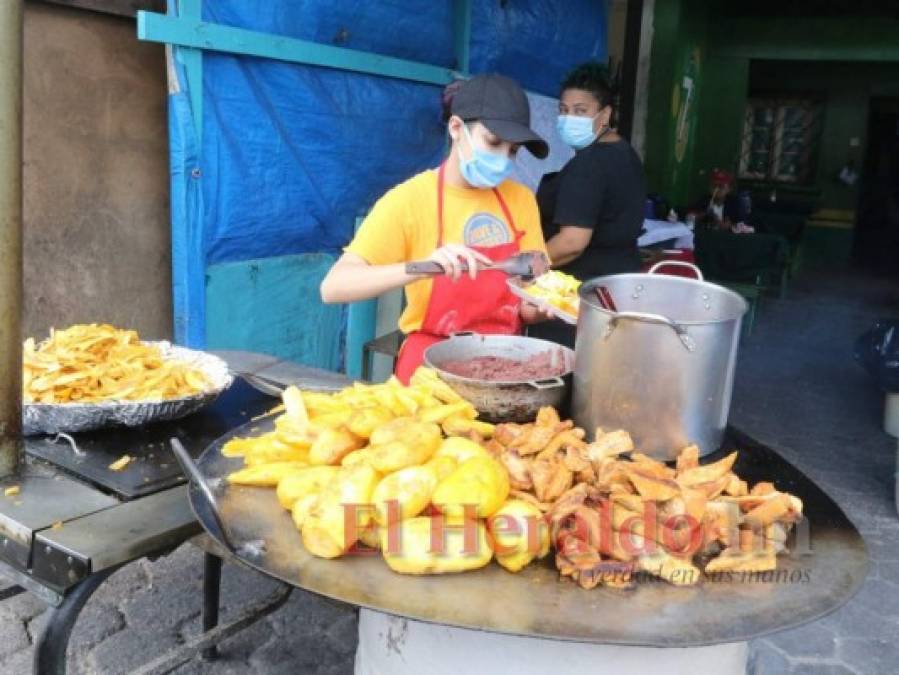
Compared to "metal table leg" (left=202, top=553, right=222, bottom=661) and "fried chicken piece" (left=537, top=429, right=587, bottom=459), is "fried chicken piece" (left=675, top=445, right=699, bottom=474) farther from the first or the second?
"metal table leg" (left=202, top=553, right=222, bottom=661)

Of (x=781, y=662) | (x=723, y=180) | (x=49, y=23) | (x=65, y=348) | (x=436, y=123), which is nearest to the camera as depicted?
(x=65, y=348)

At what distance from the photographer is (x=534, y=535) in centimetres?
134

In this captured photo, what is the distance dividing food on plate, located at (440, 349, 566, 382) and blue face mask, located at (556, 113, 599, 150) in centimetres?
209

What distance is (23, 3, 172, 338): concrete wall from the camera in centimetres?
343

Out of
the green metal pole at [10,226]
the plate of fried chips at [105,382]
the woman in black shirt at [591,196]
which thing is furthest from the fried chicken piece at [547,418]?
the woman in black shirt at [591,196]

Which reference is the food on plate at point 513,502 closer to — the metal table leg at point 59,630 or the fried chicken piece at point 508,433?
the fried chicken piece at point 508,433

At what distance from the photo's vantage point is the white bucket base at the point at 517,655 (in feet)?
4.62

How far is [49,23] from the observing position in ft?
11.1

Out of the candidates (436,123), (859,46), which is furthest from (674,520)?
(859,46)

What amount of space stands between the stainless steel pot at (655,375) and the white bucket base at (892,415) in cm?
426

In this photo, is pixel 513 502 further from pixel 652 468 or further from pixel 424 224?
pixel 424 224

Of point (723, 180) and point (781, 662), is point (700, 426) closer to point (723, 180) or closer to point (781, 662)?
point (781, 662)

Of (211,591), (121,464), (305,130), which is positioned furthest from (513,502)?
(305,130)

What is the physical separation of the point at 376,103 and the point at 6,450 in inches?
133
